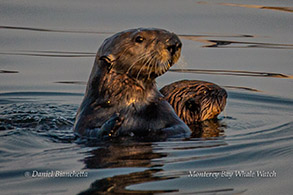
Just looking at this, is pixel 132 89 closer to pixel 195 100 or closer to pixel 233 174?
pixel 195 100

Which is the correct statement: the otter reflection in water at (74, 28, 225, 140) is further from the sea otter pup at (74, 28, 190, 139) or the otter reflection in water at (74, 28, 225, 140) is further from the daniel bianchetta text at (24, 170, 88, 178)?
the daniel bianchetta text at (24, 170, 88, 178)

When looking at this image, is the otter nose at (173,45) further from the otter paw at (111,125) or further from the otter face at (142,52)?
the otter paw at (111,125)

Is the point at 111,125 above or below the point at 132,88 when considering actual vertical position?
→ below

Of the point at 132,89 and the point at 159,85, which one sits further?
the point at 159,85

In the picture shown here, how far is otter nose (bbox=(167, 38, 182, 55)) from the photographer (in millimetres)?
6578

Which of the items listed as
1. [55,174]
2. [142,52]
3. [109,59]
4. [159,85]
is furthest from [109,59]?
[159,85]

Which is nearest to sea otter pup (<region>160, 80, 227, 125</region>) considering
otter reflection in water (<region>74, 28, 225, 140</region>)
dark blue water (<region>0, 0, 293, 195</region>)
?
dark blue water (<region>0, 0, 293, 195</region>)

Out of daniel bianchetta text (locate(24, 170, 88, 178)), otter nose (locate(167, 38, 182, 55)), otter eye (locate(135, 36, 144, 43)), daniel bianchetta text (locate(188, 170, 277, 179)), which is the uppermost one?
otter eye (locate(135, 36, 144, 43))

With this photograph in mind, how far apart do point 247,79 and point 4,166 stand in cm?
501

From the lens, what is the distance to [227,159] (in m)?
5.98

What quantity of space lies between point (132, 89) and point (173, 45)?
606 mm

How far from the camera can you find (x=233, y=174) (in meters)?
5.56

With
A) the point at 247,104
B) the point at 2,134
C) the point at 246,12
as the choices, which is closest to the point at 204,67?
the point at 247,104

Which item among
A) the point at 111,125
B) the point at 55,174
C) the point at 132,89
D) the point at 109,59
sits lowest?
the point at 55,174
